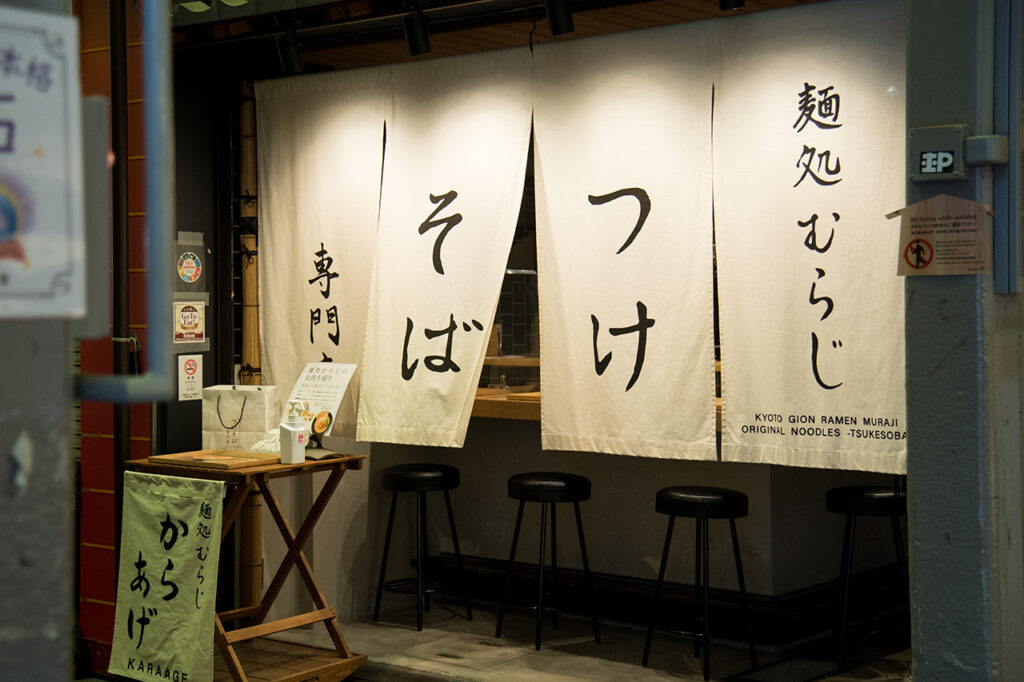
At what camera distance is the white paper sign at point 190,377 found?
5.85 meters

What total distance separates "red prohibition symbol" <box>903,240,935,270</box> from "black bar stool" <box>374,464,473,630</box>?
328 cm

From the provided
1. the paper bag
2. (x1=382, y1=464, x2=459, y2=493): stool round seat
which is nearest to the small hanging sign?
the paper bag

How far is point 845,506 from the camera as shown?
205 inches

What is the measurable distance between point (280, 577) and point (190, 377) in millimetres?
1196

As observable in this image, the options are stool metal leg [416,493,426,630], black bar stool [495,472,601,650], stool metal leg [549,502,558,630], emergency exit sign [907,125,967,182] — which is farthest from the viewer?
stool metal leg [416,493,426,630]

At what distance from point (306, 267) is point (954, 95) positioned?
3491 mm

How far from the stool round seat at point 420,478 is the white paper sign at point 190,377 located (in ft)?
3.67

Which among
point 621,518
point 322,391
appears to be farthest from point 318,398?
point 621,518

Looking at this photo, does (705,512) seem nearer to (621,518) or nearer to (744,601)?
(744,601)

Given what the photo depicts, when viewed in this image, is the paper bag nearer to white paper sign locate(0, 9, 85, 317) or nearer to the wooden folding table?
the wooden folding table

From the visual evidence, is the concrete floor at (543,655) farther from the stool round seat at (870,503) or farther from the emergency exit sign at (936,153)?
the emergency exit sign at (936,153)

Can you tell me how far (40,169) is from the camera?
56.2 inches

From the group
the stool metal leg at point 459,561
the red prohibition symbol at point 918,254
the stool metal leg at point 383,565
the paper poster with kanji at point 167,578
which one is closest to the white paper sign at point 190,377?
the paper poster with kanji at point 167,578

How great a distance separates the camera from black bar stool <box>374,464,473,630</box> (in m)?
6.23
